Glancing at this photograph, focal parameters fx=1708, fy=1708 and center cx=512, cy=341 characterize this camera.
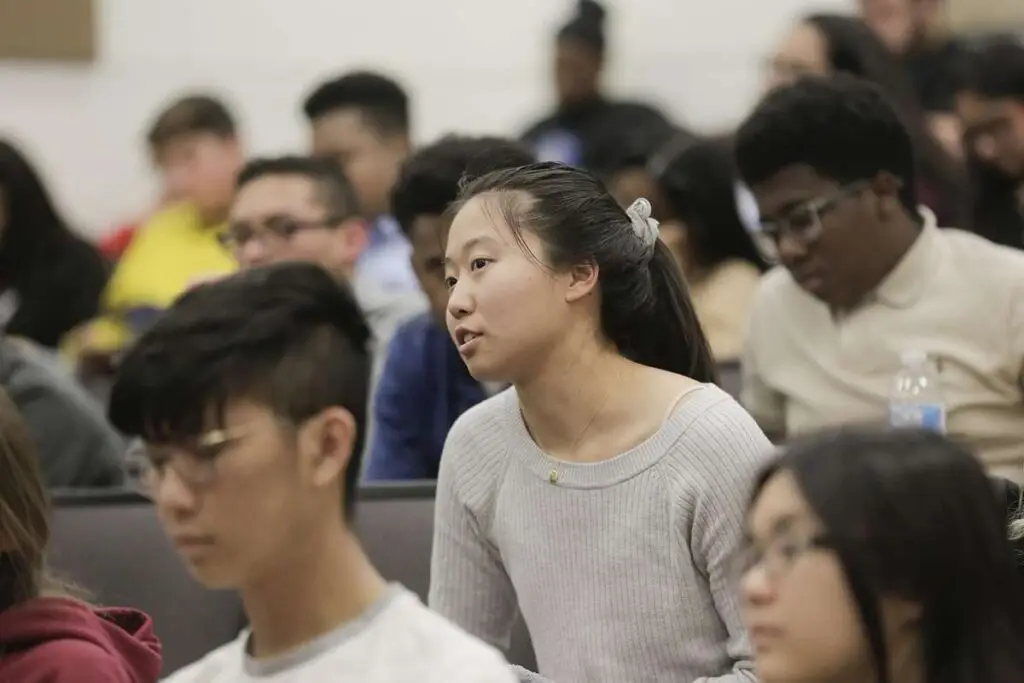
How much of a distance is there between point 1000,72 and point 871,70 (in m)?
0.31

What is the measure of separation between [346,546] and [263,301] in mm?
234

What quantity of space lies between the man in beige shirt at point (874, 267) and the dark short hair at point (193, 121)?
2.54 meters

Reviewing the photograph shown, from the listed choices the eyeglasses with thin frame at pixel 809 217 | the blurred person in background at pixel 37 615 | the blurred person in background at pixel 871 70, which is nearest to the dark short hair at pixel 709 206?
the blurred person in background at pixel 871 70

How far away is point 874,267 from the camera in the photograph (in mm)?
2852

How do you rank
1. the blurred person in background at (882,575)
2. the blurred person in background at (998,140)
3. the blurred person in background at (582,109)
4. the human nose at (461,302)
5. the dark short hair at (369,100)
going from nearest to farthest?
1. the blurred person in background at (882,575)
2. the human nose at (461,302)
3. the blurred person in background at (998,140)
4. the dark short hair at (369,100)
5. the blurred person in background at (582,109)

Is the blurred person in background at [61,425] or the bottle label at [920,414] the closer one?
the bottle label at [920,414]

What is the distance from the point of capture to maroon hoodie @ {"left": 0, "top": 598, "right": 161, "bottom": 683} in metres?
1.84

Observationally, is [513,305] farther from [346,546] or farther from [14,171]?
[14,171]

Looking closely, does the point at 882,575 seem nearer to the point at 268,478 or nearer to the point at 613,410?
the point at 268,478

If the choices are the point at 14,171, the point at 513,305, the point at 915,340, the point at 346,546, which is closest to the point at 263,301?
the point at 346,546

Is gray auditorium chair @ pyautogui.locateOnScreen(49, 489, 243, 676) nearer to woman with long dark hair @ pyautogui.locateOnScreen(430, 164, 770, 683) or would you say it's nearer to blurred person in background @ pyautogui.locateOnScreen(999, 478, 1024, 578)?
woman with long dark hair @ pyautogui.locateOnScreen(430, 164, 770, 683)

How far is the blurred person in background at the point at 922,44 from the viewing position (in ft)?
16.8

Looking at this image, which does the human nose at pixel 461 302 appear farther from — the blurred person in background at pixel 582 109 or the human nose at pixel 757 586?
the blurred person in background at pixel 582 109

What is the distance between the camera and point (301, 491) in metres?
1.52
